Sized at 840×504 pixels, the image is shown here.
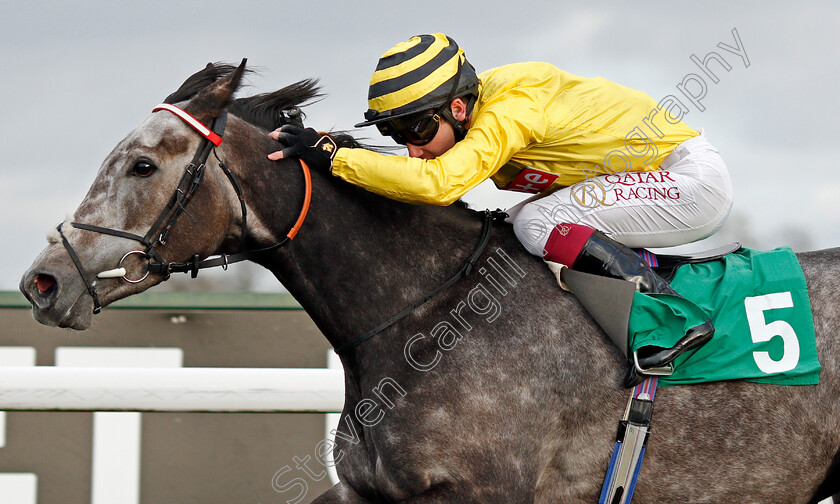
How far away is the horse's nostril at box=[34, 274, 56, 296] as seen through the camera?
2.34 meters

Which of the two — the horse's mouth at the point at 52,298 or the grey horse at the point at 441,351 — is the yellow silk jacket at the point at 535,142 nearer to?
the grey horse at the point at 441,351

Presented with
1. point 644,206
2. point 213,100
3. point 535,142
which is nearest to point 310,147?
point 213,100

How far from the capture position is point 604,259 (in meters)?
2.67

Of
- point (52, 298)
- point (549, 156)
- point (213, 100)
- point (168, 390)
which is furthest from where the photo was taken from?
point (168, 390)

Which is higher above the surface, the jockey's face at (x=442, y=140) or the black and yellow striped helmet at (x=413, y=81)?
the black and yellow striped helmet at (x=413, y=81)

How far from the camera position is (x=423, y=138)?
2.78 m

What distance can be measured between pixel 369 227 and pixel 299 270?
0.84 ft

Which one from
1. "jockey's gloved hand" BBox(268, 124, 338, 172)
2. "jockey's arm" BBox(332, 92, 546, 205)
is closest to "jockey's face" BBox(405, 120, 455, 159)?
"jockey's arm" BBox(332, 92, 546, 205)

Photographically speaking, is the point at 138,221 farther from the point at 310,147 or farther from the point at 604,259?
the point at 604,259

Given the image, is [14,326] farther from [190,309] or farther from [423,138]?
[423,138]

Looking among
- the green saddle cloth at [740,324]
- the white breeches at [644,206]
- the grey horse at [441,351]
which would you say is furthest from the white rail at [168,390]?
the green saddle cloth at [740,324]

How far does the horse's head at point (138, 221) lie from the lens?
2354 millimetres

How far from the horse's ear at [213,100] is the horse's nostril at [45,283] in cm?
63

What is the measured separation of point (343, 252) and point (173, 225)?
0.52 m
